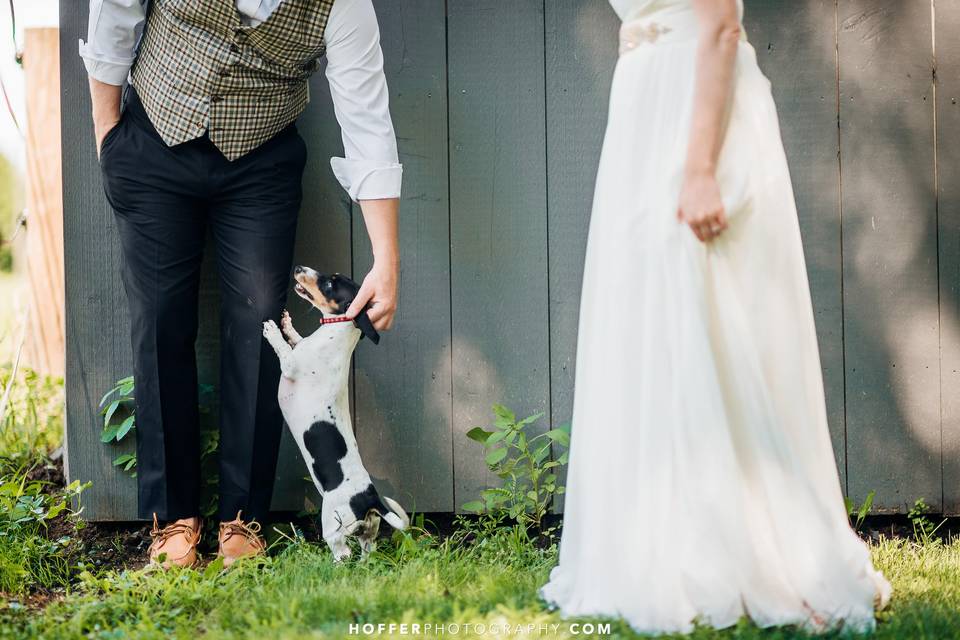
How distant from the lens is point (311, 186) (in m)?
2.88

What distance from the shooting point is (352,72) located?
238 cm

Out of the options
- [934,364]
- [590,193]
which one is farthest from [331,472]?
[934,364]

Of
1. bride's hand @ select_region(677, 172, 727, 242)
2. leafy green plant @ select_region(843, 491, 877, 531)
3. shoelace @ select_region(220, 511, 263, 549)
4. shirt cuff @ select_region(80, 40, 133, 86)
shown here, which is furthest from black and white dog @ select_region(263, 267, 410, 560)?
leafy green plant @ select_region(843, 491, 877, 531)

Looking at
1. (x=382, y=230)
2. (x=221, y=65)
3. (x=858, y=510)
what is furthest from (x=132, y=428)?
(x=858, y=510)

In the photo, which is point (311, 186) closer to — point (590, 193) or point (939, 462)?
point (590, 193)

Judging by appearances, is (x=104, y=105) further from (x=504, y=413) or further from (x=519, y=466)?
(x=519, y=466)

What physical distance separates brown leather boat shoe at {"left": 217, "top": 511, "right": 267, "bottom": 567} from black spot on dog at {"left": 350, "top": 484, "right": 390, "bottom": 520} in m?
0.34

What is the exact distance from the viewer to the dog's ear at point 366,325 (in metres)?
2.42

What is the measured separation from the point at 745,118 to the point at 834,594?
1.08 meters

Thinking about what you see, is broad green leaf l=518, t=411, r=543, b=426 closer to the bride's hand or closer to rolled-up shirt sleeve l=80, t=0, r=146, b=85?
the bride's hand

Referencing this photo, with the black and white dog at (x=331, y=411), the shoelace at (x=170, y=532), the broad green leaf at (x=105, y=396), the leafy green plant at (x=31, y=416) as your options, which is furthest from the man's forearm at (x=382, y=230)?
the leafy green plant at (x=31, y=416)

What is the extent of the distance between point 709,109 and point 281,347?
1.37 meters

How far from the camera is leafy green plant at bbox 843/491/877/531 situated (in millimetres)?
2736

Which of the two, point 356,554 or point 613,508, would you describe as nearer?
point 613,508
